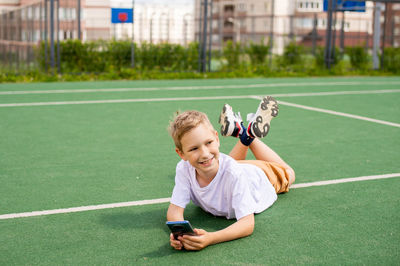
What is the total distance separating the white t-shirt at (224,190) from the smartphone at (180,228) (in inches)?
13.2

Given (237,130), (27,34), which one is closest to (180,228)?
(237,130)

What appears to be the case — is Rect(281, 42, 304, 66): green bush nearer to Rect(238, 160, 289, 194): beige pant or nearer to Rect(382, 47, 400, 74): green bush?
Rect(382, 47, 400, 74): green bush

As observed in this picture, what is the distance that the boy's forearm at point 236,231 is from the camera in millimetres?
3084

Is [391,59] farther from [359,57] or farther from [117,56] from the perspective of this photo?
[117,56]

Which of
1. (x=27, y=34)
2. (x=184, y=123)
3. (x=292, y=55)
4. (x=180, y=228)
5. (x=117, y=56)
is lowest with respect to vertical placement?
(x=180, y=228)

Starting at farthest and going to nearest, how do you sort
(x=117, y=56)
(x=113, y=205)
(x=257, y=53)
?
(x=257, y=53) < (x=117, y=56) < (x=113, y=205)

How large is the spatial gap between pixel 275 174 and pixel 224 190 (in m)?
0.87

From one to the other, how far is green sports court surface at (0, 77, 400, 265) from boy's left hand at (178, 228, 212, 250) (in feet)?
0.15

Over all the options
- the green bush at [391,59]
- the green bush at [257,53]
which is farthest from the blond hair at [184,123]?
the green bush at [391,59]

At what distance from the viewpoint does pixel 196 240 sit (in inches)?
117

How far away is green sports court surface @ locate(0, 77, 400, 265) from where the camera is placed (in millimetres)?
3021

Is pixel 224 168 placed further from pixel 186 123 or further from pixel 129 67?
pixel 129 67

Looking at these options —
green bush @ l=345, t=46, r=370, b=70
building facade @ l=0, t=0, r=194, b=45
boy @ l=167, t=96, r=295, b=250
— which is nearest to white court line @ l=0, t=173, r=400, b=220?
boy @ l=167, t=96, r=295, b=250

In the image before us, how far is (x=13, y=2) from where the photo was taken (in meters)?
25.1
